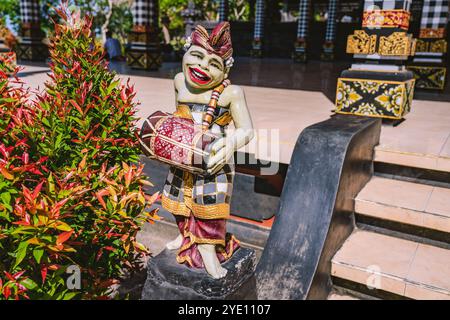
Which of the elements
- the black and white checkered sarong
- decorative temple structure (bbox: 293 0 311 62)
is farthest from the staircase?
decorative temple structure (bbox: 293 0 311 62)

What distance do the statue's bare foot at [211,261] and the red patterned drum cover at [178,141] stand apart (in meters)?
0.43

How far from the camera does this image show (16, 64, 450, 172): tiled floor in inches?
128

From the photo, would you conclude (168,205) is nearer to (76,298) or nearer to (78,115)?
(76,298)

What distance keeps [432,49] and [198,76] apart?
7760 millimetres

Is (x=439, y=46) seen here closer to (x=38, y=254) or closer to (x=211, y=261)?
(x=211, y=261)

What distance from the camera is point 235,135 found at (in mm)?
1975

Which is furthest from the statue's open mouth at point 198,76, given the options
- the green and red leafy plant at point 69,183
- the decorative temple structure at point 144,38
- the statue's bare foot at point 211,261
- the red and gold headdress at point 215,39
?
the decorative temple structure at point 144,38

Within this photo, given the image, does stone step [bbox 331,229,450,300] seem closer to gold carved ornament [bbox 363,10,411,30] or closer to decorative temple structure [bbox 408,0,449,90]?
gold carved ornament [bbox 363,10,411,30]

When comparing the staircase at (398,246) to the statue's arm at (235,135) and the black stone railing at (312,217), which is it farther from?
the statue's arm at (235,135)

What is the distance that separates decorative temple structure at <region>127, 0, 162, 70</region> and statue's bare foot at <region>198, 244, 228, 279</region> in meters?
10.1
